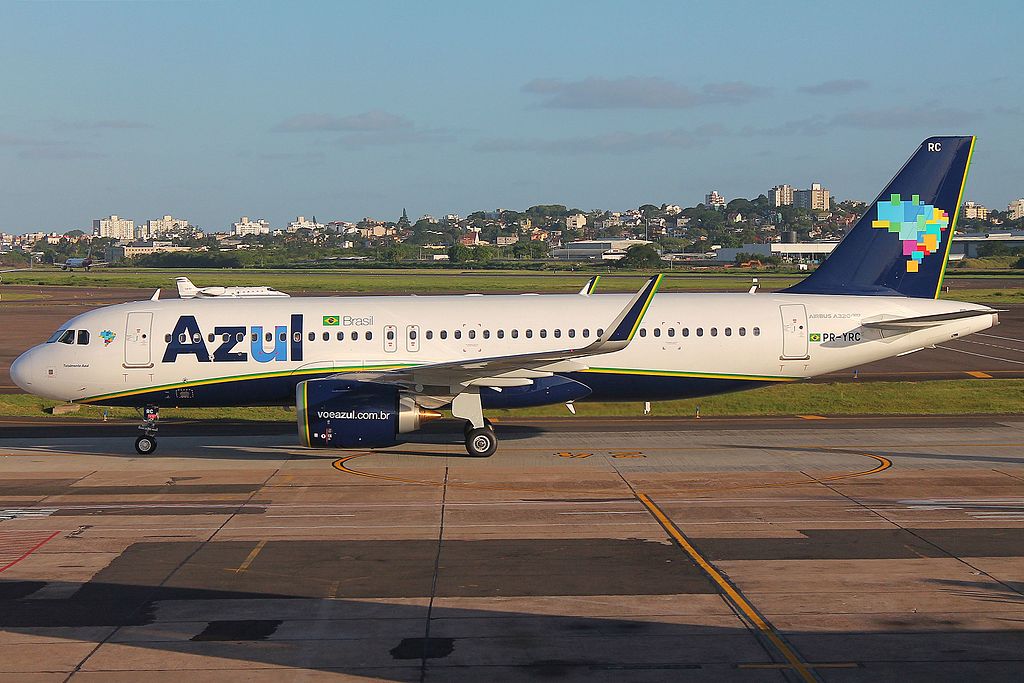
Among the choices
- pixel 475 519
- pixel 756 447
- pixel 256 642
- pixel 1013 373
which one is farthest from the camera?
pixel 1013 373

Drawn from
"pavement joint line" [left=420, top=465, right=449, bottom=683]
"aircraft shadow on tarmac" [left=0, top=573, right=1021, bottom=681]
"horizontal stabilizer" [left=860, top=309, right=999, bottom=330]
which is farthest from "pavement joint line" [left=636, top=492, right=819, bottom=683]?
"horizontal stabilizer" [left=860, top=309, right=999, bottom=330]

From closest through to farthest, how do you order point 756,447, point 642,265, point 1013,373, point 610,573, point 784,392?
point 610,573 < point 756,447 < point 784,392 < point 1013,373 < point 642,265

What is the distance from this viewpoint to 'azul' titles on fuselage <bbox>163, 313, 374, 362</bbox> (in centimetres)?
3153

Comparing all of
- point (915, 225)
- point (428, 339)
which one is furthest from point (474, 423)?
point (915, 225)

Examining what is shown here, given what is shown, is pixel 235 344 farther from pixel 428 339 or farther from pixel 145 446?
pixel 428 339

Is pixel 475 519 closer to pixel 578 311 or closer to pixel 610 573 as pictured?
pixel 610 573

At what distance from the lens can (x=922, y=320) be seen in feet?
105

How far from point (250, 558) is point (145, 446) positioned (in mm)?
13016

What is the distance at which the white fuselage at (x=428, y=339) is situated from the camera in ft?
104

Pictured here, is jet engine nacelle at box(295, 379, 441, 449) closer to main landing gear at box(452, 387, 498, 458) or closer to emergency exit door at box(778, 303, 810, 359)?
main landing gear at box(452, 387, 498, 458)

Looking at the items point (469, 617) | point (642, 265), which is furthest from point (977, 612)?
point (642, 265)

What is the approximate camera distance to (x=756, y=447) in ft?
104

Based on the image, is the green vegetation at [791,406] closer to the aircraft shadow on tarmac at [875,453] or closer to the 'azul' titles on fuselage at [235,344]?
the aircraft shadow on tarmac at [875,453]

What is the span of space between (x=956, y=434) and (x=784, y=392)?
32.9 ft
